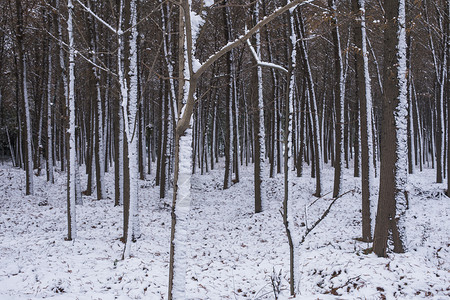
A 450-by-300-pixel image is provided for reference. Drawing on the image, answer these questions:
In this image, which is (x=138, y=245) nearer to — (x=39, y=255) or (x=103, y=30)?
(x=39, y=255)

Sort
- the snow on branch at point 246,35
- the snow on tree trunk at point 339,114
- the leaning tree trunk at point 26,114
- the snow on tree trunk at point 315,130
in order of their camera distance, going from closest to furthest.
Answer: the snow on branch at point 246,35, the snow on tree trunk at point 339,114, the snow on tree trunk at point 315,130, the leaning tree trunk at point 26,114

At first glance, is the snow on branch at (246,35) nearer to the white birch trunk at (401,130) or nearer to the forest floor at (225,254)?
the forest floor at (225,254)

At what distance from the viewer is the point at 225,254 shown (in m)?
8.53

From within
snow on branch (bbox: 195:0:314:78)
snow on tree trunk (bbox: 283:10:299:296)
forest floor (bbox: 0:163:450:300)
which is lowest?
forest floor (bbox: 0:163:450:300)

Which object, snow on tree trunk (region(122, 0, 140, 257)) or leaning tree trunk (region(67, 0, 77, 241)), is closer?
snow on tree trunk (region(122, 0, 140, 257))

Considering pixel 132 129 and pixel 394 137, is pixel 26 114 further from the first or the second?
pixel 394 137

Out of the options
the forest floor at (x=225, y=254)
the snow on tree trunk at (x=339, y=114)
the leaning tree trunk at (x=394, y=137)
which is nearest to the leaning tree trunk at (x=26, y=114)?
the forest floor at (x=225, y=254)

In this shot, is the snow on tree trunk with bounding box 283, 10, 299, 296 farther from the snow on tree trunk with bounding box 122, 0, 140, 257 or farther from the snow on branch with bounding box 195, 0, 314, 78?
the snow on tree trunk with bounding box 122, 0, 140, 257

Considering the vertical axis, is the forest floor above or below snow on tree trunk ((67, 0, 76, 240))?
below

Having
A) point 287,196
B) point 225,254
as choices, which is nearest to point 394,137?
point 287,196

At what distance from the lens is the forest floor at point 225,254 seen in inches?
215

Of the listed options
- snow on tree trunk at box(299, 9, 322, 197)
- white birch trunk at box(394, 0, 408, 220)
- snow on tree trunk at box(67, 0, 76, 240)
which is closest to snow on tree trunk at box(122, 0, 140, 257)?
snow on tree trunk at box(67, 0, 76, 240)

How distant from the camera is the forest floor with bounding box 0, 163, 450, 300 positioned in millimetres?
5469

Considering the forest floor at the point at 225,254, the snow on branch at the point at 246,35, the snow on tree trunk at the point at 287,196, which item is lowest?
the forest floor at the point at 225,254
